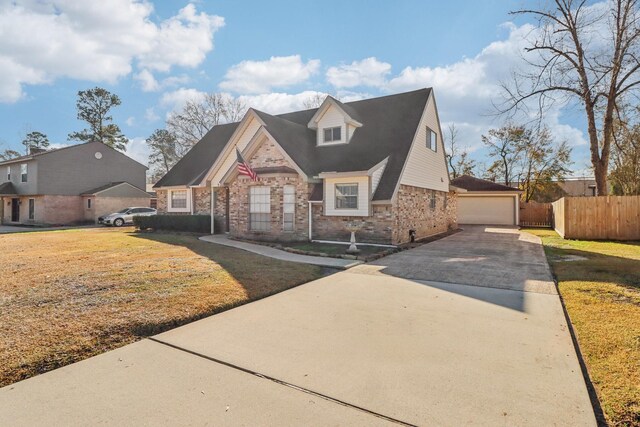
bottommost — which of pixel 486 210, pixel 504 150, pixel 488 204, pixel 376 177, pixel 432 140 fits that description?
pixel 486 210

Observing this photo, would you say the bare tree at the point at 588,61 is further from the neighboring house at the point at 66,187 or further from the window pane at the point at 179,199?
the neighboring house at the point at 66,187

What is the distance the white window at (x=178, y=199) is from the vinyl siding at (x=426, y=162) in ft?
44.3

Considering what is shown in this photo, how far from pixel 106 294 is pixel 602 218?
1930 centimetres

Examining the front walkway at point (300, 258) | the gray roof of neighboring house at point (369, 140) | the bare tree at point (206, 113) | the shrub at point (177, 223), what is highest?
the bare tree at point (206, 113)

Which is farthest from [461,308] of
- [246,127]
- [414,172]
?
[246,127]

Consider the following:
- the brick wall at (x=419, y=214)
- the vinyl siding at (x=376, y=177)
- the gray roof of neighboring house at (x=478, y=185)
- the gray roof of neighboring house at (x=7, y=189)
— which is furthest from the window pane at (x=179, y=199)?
the gray roof of neighboring house at (x=478, y=185)

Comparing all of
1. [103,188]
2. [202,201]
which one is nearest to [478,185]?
[202,201]

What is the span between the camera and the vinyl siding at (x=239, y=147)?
679 inches

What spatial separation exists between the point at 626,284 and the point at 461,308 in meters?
4.18

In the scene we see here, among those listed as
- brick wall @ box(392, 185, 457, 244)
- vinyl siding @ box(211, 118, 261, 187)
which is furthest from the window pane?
brick wall @ box(392, 185, 457, 244)

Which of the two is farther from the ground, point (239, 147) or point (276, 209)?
point (239, 147)

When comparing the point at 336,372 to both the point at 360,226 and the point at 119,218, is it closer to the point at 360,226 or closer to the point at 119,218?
the point at 360,226

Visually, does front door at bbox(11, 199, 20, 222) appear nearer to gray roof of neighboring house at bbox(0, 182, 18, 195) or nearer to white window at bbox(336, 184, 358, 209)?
gray roof of neighboring house at bbox(0, 182, 18, 195)

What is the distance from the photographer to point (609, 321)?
4797 millimetres
